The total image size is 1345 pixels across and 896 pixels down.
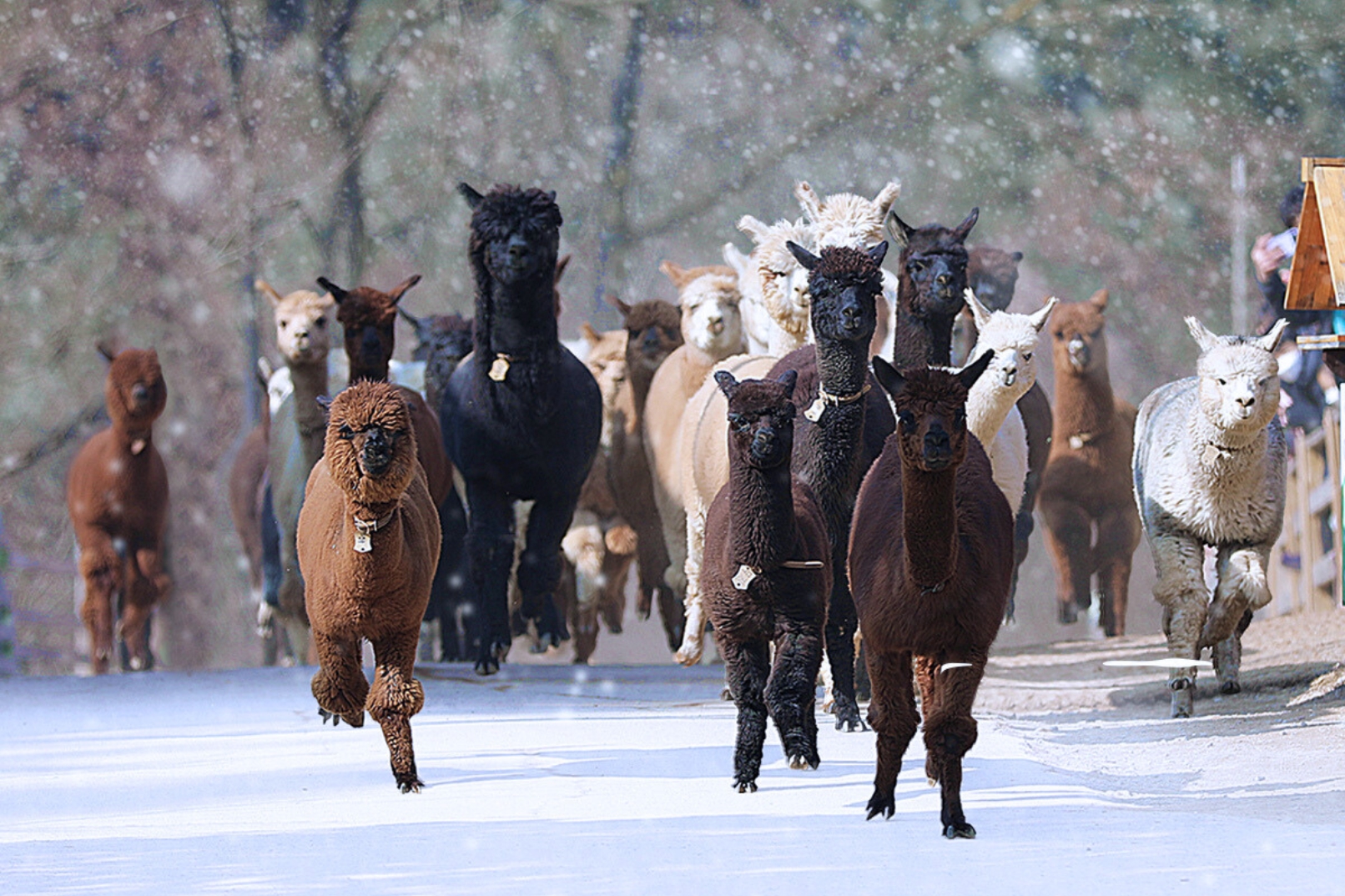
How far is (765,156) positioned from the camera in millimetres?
20203

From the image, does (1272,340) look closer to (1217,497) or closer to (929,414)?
(1217,497)

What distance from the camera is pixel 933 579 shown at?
5.88 meters

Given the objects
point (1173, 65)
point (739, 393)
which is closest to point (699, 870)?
point (739, 393)

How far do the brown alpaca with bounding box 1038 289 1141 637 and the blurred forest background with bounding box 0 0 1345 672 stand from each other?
230 inches

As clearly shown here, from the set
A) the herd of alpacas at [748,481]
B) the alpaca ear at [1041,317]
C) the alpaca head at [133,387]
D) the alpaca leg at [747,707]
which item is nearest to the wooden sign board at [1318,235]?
the herd of alpacas at [748,481]

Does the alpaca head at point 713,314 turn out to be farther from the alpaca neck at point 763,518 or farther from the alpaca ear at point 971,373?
the alpaca ear at point 971,373

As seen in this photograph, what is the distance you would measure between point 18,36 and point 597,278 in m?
6.01

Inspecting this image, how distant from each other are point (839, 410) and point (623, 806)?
79.5 inches

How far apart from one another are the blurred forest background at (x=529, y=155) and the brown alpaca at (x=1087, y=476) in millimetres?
5851

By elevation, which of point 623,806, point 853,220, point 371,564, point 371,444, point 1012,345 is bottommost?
point 623,806

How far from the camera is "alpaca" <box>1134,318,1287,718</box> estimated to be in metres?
8.75

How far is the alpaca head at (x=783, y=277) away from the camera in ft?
32.2

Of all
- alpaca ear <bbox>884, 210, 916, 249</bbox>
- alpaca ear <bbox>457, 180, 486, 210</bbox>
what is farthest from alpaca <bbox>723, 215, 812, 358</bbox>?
alpaca ear <bbox>457, 180, 486, 210</bbox>

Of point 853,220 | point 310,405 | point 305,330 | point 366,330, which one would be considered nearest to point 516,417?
point 366,330
